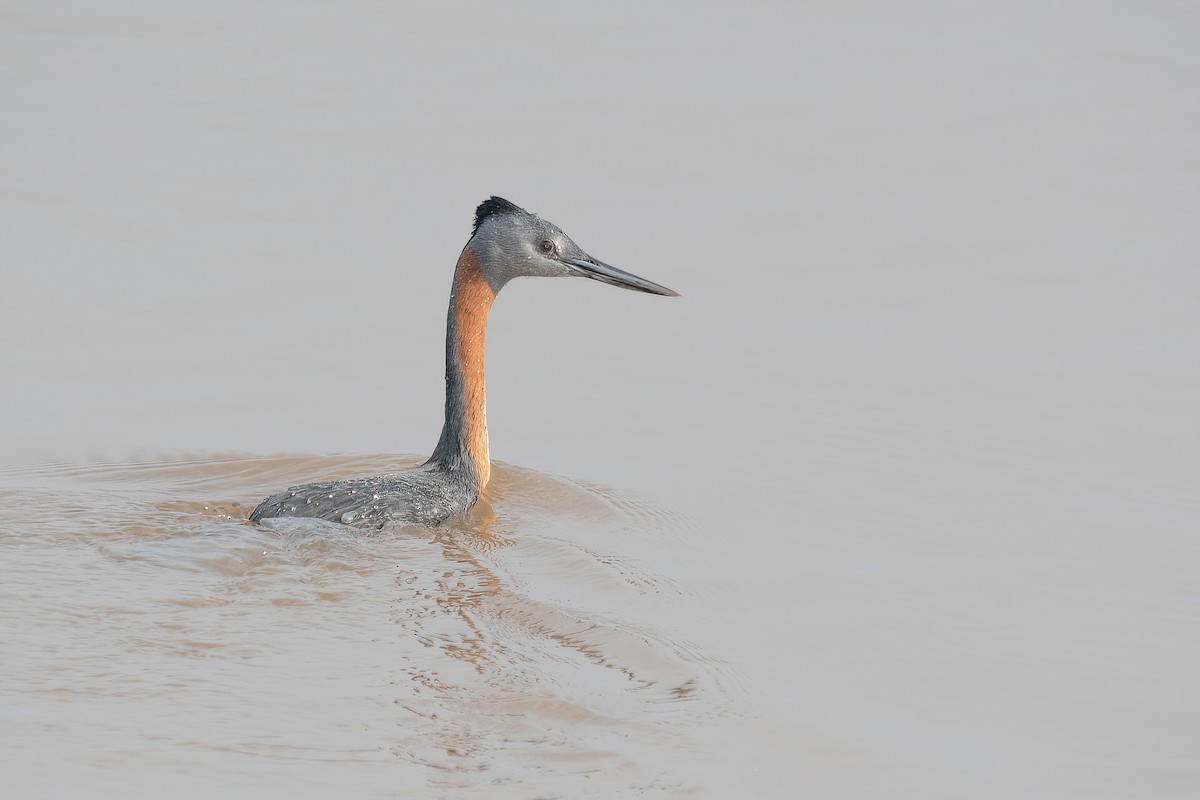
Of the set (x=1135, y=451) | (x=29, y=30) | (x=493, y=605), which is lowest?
(x=493, y=605)

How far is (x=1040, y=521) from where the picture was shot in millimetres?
7902

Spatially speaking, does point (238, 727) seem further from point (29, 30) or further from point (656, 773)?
point (29, 30)

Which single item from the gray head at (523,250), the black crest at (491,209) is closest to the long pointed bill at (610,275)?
the gray head at (523,250)

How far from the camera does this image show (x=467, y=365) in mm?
8320

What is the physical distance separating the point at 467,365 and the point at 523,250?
70 centimetres

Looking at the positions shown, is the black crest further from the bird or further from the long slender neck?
the long slender neck

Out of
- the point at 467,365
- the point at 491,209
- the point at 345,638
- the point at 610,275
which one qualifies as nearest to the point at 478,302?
the point at 467,365

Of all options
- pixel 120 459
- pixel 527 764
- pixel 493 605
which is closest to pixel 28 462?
pixel 120 459

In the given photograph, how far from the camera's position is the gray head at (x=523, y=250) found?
8219mm

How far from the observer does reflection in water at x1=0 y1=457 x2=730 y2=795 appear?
5.25m

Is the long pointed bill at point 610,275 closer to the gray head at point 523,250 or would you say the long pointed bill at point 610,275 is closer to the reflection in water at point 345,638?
the gray head at point 523,250

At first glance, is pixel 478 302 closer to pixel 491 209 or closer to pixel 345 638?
pixel 491 209

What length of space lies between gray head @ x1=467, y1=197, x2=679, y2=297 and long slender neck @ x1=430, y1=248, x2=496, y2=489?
9 cm

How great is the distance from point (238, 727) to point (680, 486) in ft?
11.6
